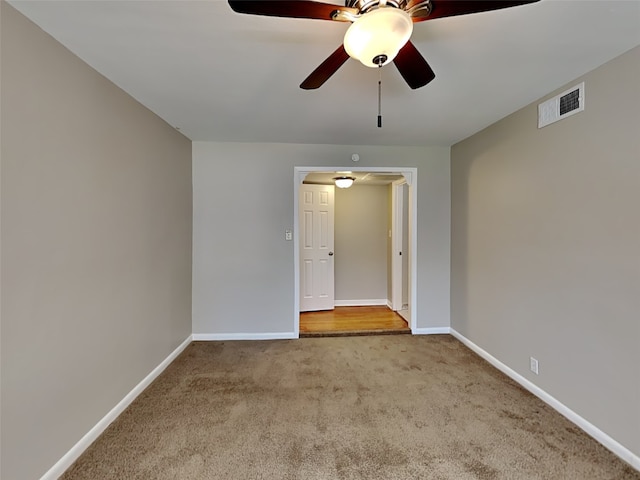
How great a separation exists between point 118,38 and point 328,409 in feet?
8.73

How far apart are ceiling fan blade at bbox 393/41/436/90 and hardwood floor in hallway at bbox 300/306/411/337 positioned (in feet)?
9.91

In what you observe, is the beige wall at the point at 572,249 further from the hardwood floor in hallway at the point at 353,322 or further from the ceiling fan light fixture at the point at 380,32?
the ceiling fan light fixture at the point at 380,32

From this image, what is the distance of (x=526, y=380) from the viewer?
2.59 m

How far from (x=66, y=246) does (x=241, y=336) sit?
7.53 ft

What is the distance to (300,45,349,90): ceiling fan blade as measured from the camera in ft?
4.69

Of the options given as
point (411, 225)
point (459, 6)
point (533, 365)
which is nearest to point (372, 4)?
point (459, 6)

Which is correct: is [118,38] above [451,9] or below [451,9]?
above

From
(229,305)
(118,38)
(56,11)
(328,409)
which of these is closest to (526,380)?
(328,409)

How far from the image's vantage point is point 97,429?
201 cm

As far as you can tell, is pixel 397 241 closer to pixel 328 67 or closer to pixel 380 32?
pixel 328 67

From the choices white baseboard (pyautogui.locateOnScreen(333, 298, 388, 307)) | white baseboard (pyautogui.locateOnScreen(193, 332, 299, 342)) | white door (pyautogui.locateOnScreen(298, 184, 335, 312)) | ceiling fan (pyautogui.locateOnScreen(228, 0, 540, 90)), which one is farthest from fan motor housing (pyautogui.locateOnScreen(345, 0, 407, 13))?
white baseboard (pyautogui.locateOnScreen(333, 298, 388, 307))

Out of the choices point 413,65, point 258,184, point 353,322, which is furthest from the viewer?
point 353,322

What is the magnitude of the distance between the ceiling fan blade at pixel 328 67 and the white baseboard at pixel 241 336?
287 cm

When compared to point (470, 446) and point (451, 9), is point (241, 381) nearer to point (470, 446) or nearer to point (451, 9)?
point (470, 446)
